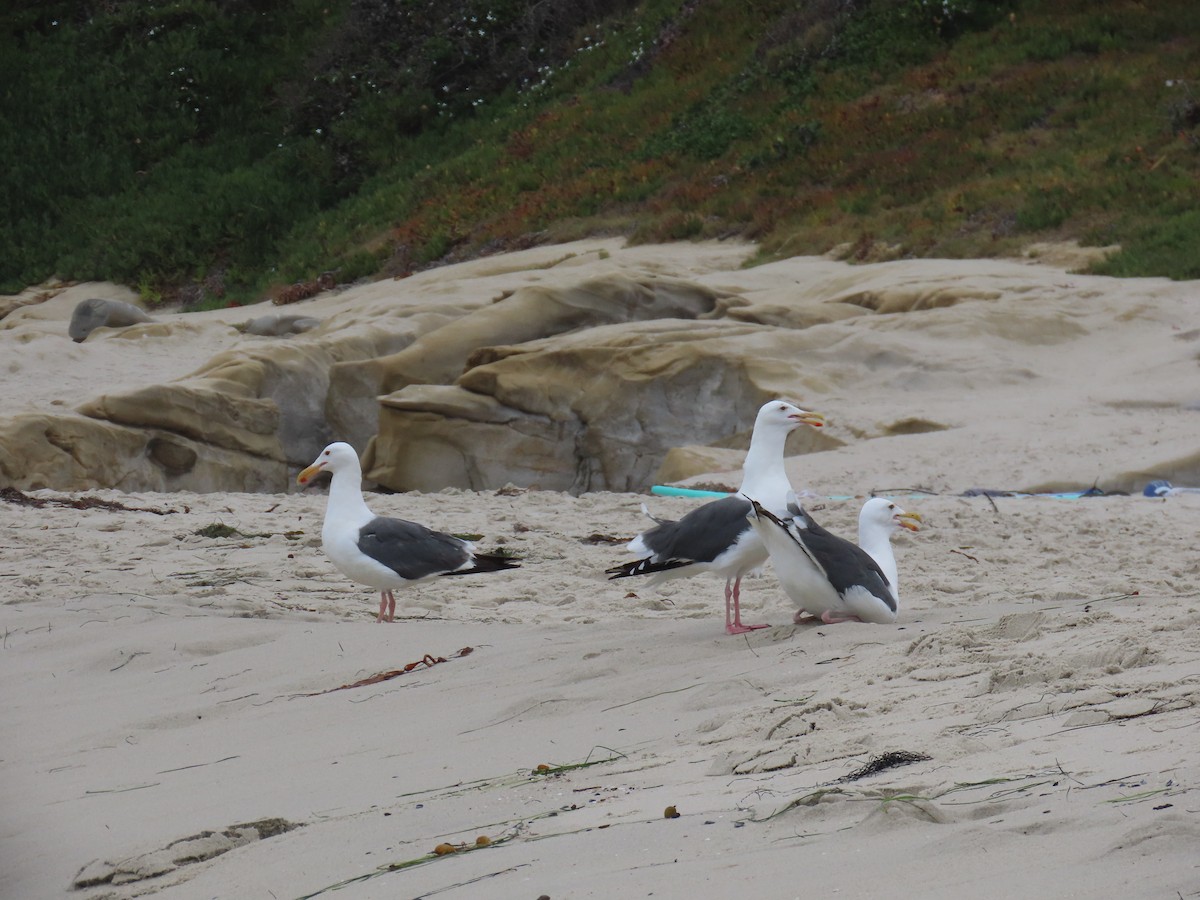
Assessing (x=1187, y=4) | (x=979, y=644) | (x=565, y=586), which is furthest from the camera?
(x=1187, y=4)

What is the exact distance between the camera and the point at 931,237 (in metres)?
17.4

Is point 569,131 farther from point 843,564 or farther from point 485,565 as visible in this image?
point 843,564

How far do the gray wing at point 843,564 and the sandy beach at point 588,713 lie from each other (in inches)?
9.1

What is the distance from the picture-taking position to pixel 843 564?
5.82 metres

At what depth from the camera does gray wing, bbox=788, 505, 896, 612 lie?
5.78m

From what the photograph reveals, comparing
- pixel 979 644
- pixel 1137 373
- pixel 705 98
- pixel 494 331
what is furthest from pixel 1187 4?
pixel 979 644

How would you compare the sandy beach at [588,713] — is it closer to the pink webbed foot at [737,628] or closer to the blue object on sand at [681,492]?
the pink webbed foot at [737,628]

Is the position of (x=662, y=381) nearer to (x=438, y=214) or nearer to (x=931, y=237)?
(x=931, y=237)

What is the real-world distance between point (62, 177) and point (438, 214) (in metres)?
10.8

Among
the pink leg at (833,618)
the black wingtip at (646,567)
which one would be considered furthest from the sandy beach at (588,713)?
the black wingtip at (646,567)

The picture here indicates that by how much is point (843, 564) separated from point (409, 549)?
224 cm

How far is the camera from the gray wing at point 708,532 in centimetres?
626

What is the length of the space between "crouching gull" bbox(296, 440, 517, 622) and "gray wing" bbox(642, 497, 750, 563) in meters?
1.12

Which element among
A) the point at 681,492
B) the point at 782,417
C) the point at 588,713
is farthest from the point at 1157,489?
the point at 588,713
